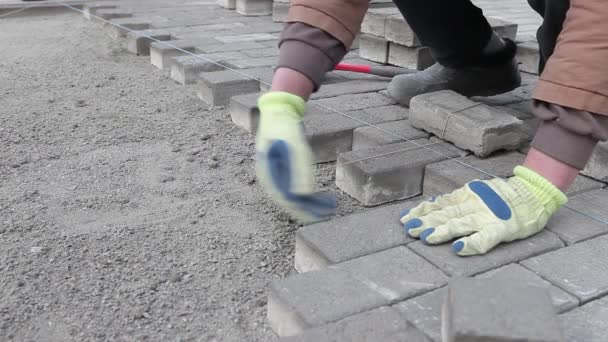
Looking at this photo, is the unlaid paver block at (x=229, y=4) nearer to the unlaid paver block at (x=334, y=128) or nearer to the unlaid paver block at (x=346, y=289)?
the unlaid paver block at (x=334, y=128)

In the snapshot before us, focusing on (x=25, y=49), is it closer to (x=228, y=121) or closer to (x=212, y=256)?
(x=228, y=121)

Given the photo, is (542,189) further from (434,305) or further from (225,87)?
(225,87)

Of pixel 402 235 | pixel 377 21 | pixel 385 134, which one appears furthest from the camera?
pixel 377 21

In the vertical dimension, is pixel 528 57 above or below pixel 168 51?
above

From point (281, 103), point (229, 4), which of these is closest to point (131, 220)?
point (281, 103)

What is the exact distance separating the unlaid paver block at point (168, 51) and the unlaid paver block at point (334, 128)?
1.41m

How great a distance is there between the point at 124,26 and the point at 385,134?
267 centimetres

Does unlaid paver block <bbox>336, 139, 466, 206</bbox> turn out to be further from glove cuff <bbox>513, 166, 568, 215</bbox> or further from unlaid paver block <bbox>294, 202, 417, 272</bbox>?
glove cuff <bbox>513, 166, 568, 215</bbox>

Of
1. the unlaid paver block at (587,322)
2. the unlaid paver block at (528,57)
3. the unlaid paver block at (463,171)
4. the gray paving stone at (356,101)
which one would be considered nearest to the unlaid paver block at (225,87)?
the gray paving stone at (356,101)

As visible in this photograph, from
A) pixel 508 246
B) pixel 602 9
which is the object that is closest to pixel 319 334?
pixel 508 246

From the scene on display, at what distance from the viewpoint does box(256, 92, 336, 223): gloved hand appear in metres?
1.42

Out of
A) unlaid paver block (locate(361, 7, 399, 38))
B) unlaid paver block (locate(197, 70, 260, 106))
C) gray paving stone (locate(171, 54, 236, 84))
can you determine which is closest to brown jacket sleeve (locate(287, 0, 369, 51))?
unlaid paver block (locate(197, 70, 260, 106))

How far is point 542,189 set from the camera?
1532mm

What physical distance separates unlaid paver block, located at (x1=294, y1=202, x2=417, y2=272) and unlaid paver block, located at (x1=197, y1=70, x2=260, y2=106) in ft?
4.78
